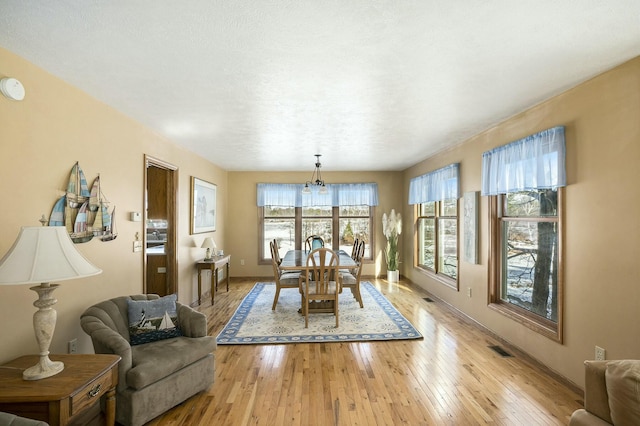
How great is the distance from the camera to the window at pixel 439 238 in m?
4.93

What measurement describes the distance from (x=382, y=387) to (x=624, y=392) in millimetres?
1663

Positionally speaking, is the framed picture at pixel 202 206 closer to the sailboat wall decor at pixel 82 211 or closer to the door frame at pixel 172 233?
the door frame at pixel 172 233

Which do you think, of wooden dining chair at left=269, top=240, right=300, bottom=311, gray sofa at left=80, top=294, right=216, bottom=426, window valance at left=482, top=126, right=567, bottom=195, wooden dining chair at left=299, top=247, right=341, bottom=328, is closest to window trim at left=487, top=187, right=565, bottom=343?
window valance at left=482, top=126, right=567, bottom=195

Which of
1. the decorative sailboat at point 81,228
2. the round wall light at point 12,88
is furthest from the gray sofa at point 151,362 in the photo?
the round wall light at point 12,88

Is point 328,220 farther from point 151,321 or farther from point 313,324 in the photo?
point 151,321

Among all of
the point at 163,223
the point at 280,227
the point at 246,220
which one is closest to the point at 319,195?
the point at 280,227

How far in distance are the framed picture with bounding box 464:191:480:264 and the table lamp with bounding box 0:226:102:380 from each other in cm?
396

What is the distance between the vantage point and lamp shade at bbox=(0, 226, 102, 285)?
1537 millimetres

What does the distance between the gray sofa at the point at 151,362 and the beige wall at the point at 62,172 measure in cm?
30


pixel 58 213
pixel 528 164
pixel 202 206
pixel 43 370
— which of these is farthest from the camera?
pixel 202 206

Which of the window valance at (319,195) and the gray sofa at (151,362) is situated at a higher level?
the window valance at (319,195)

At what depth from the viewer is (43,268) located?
159 cm

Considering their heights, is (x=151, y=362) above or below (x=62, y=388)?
below

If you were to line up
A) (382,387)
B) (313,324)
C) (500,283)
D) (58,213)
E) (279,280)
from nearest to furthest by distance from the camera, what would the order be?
(58,213) → (382,387) → (500,283) → (313,324) → (279,280)
